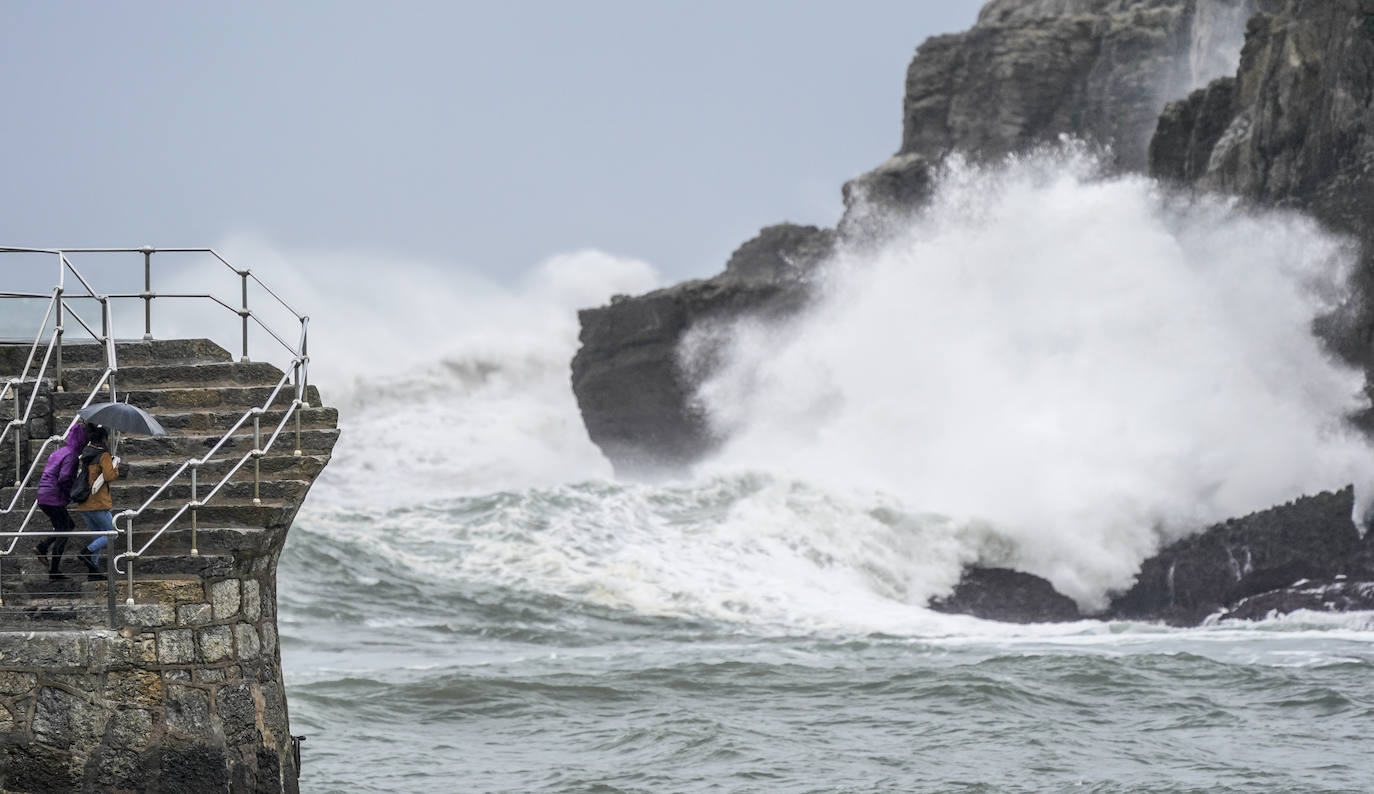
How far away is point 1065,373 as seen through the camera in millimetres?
27531

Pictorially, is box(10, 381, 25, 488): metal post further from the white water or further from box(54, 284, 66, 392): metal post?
the white water

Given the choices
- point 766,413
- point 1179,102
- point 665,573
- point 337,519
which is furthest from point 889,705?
point 766,413

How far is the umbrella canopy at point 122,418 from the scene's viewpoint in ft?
24.8

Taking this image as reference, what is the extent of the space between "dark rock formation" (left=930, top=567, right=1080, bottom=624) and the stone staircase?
1286 cm

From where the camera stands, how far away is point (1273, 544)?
2002 cm

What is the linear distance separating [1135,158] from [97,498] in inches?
1226

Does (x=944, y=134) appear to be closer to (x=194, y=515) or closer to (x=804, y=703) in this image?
(x=804, y=703)

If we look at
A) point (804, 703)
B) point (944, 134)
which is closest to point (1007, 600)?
point (804, 703)

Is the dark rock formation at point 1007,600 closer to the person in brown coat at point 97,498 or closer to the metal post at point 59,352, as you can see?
the metal post at point 59,352

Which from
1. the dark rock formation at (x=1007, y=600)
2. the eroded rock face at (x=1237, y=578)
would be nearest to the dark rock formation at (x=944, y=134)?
the dark rock formation at (x=1007, y=600)

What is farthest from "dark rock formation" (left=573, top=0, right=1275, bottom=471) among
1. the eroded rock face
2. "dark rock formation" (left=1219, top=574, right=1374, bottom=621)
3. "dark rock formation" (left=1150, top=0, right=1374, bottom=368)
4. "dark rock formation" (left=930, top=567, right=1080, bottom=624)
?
"dark rock formation" (left=1219, top=574, right=1374, bottom=621)

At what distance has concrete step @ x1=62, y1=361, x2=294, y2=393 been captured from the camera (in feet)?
27.7

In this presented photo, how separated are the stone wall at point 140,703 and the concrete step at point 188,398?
107 centimetres

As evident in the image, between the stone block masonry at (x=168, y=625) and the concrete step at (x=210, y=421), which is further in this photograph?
the concrete step at (x=210, y=421)
